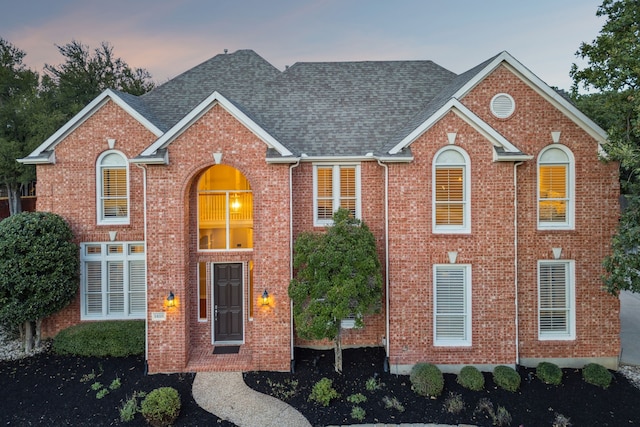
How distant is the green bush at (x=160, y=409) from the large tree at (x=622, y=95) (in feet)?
36.7

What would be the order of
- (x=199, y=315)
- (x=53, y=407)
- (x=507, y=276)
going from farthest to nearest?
(x=199, y=315)
(x=507, y=276)
(x=53, y=407)

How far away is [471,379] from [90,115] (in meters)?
14.1

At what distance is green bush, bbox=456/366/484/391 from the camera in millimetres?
8484

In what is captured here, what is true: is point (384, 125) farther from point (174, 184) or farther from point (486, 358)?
point (486, 358)

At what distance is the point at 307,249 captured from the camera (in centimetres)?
879

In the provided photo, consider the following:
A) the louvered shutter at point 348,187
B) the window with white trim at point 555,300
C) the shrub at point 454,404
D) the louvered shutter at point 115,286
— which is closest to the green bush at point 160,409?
the louvered shutter at point 115,286

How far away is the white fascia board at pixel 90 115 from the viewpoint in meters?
10.7

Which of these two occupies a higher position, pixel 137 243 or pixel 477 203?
pixel 477 203

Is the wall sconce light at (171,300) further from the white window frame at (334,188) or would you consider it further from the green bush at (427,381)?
the green bush at (427,381)

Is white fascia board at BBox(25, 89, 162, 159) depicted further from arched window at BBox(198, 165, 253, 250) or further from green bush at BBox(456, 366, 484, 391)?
green bush at BBox(456, 366, 484, 391)

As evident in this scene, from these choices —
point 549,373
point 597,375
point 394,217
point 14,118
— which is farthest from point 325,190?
point 14,118

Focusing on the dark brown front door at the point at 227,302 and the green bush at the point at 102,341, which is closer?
the green bush at the point at 102,341

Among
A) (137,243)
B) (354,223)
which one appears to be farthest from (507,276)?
(137,243)

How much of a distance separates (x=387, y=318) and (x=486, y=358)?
3.04 metres
